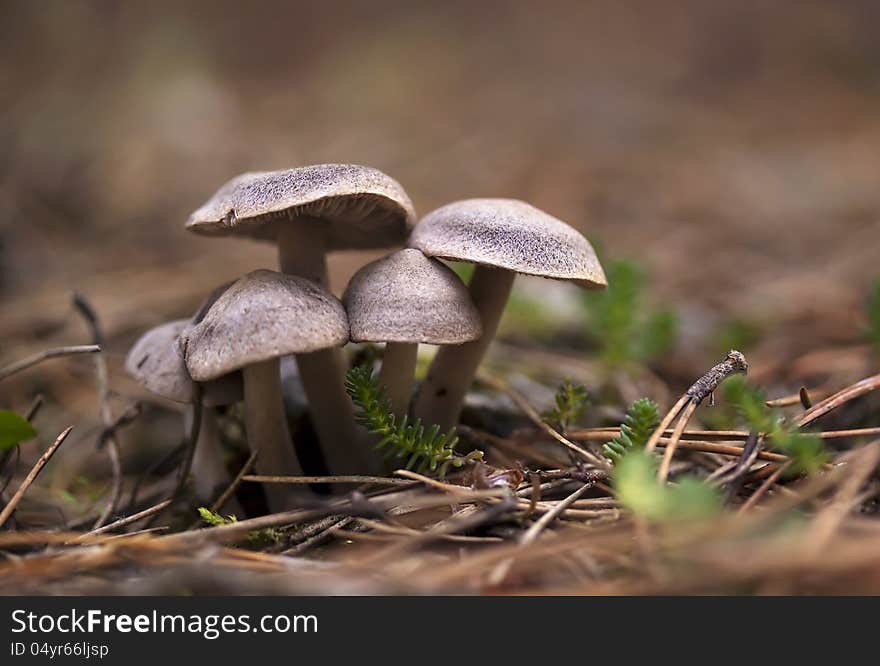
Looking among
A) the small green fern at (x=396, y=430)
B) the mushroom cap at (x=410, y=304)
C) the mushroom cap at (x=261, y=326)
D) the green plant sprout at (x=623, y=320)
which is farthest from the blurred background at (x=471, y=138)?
the mushroom cap at (x=261, y=326)

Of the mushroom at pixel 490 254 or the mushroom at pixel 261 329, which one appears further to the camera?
the mushroom at pixel 490 254

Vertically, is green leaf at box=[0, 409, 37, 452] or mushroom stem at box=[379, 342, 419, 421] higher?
mushroom stem at box=[379, 342, 419, 421]

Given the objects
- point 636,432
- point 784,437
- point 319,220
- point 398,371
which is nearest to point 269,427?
point 398,371

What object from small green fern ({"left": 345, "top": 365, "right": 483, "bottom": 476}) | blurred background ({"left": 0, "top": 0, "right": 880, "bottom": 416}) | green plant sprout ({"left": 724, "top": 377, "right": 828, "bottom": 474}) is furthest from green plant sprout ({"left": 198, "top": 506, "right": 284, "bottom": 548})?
blurred background ({"left": 0, "top": 0, "right": 880, "bottom": 416})

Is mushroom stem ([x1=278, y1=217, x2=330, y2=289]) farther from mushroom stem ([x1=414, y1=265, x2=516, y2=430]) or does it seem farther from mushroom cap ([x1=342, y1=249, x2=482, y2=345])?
mushroom stem ([x1=414, y1=265, x2=516, y2=430])

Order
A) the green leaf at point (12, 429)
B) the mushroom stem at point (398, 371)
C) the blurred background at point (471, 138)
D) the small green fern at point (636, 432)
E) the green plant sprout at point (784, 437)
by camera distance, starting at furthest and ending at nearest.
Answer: the blurred background at point (471, 138) < the mushroom stem at point (398, 371) < the green leaf at point (12, 429) < the small green fern at point (636, 432) < the green plant sprout at point (784, 437)

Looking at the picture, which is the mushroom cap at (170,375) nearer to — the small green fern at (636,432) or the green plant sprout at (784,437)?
the small green fern at (636,432)
